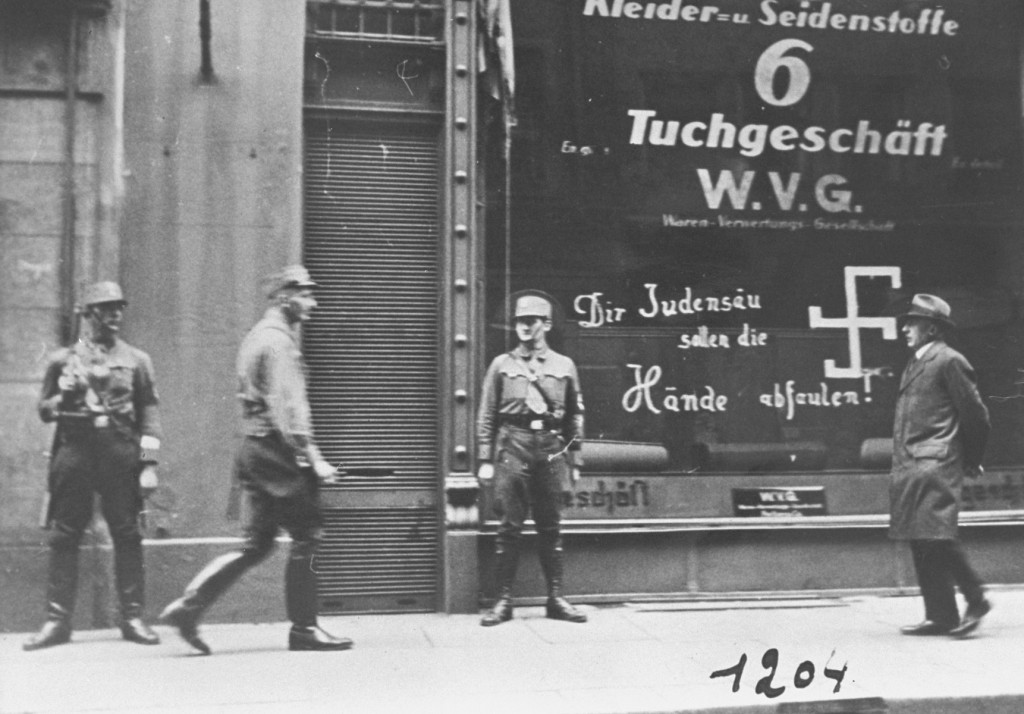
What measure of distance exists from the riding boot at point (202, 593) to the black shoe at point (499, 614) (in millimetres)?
Result: 1800

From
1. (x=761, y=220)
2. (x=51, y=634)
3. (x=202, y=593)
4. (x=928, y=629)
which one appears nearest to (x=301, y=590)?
(x=202, y=593)

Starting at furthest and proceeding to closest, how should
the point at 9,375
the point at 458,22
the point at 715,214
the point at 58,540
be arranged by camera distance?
the point at 715,214 < the point at 458,22 < the point at 9,375 < the point at 58,540

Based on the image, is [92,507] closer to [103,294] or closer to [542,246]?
[103,294]

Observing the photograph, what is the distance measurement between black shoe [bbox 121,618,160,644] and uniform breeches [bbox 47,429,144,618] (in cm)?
6

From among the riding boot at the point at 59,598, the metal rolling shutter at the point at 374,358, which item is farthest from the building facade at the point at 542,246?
the riding boot at the point at 59,598

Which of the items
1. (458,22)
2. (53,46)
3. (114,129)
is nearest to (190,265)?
(114,129)

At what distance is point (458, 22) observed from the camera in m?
8.16

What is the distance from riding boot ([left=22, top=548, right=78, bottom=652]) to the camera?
6.80 m

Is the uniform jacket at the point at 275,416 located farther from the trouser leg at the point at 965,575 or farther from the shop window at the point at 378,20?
the trouser leg at the point at 965,575

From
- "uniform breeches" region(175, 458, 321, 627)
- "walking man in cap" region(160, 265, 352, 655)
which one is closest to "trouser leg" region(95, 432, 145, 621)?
"walking man in cap" region(160, 265, 352, 655)

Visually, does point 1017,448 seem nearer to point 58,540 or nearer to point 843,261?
point 843,261

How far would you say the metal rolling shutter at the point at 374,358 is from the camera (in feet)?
26.3

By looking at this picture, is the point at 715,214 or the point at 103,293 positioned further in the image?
the point at 715,214

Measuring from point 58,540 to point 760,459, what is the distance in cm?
516
